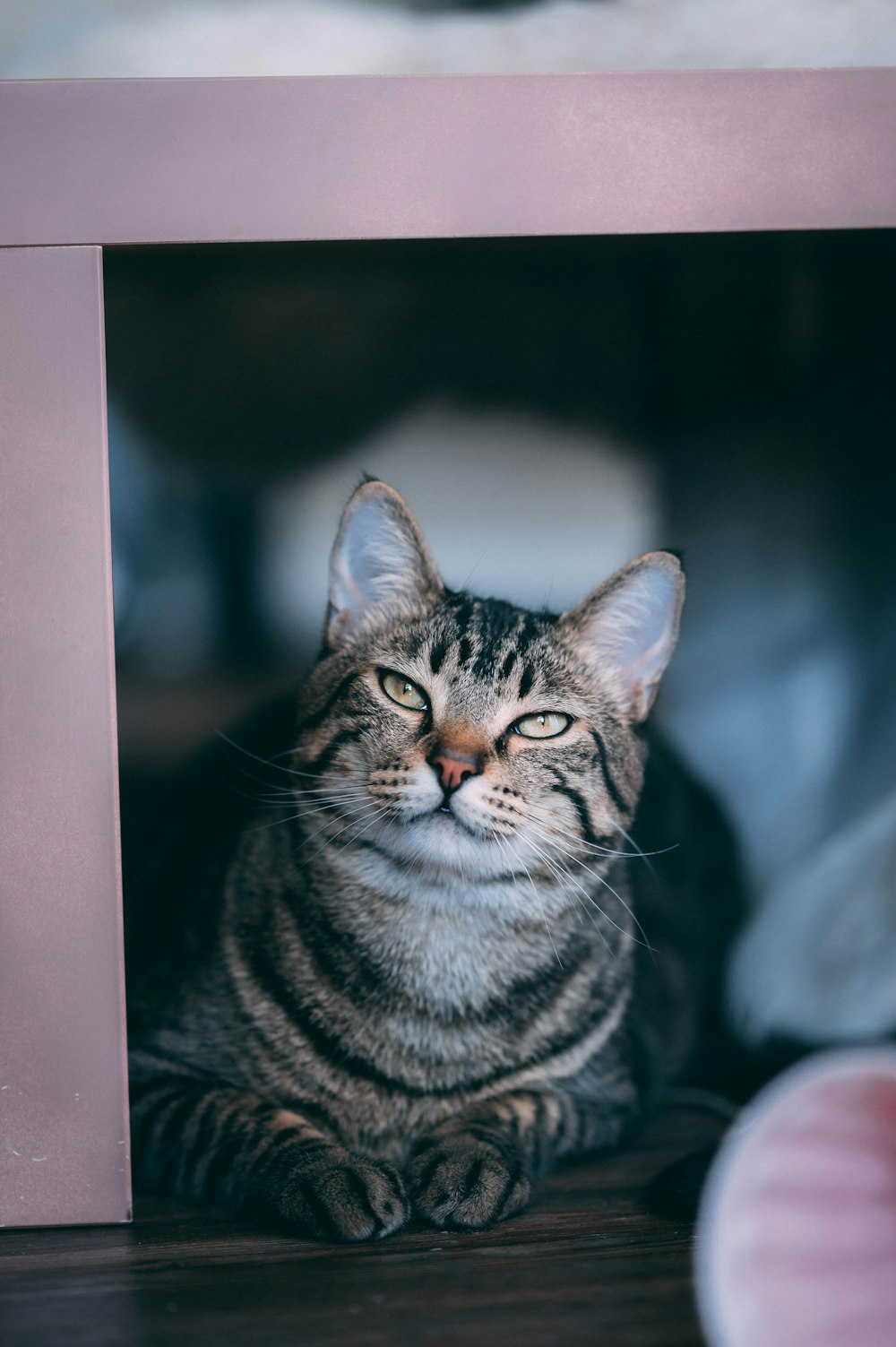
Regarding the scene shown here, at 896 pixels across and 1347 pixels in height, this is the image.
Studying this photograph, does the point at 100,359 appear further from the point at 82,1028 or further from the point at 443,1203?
the point at 443,1203

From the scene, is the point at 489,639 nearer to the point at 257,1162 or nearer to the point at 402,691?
the point at 402,691

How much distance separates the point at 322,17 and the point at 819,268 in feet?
2.02

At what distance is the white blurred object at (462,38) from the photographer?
3.77 feet

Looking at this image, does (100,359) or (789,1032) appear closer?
(100,359)

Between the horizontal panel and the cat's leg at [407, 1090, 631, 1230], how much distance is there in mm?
791

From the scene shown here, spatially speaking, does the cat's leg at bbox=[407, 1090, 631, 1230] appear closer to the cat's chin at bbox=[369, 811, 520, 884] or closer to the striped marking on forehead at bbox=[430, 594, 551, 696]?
the cat's chin at bbox=[369, 811, 520, 884]

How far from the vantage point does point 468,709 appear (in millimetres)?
972

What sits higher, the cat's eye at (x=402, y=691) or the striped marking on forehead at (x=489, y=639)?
the striped marking on forehead at (x=489, y=639)

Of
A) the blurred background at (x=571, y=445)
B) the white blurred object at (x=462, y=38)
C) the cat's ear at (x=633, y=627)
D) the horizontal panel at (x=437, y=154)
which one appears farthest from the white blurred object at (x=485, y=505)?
the white blurred object at (x=462, y=38)

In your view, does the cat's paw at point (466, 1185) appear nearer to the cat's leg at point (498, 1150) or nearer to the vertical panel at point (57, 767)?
the cat's leg at point (498, 1150)

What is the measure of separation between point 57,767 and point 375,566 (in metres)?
0.36

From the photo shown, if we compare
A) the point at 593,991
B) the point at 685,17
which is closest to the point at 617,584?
the point at 593,991

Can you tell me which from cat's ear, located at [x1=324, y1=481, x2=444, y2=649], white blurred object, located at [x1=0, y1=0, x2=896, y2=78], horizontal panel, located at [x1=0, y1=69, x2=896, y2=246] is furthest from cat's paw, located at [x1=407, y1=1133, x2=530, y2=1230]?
white blurred object, located at [x1=0, y1=0, x2=896, y2=78]

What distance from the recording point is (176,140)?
0.88 metres
